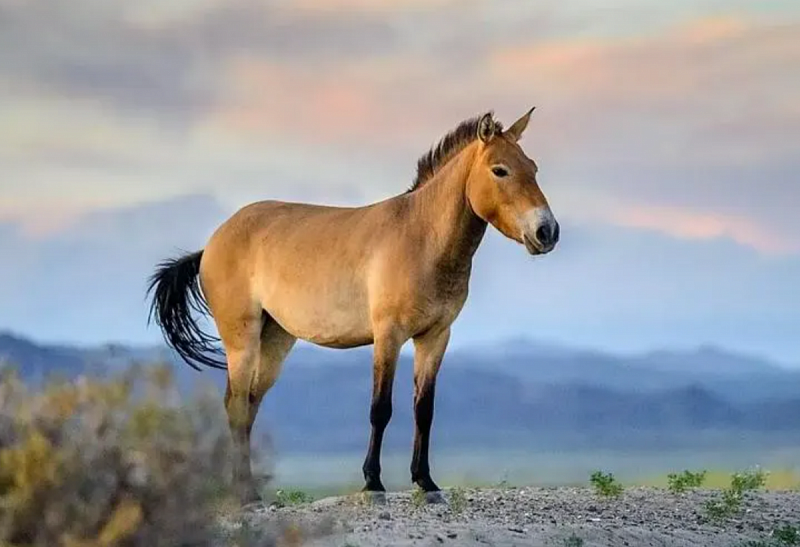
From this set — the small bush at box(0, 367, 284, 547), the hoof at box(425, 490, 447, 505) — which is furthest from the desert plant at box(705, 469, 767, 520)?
the small bush at box(0, 367, 284, 547)

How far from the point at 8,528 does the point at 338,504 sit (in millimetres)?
5247

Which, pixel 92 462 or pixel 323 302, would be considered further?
pixel 323 302

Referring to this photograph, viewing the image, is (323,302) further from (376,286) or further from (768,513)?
(768,513)

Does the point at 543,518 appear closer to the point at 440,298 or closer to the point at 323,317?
the point at 440,298

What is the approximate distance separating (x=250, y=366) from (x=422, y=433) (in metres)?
1.74

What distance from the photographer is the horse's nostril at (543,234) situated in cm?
1027

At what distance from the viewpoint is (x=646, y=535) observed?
10117 millimetres

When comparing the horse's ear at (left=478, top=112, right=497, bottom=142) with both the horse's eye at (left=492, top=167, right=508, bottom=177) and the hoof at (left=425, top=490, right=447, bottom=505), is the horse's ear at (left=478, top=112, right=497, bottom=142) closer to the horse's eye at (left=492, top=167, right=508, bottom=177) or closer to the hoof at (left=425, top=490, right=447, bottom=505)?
the horse's eye at (left=492, top=167, right=508, bottom=177)

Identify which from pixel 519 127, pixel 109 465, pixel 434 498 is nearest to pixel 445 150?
pixel 519 127

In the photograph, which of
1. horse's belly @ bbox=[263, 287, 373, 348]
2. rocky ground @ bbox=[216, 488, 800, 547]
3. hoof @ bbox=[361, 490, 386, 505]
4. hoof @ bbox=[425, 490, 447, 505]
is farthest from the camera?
horse's belly @ bbox=[263, 287, 373, 348]

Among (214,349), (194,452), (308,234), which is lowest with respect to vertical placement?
(194,452)

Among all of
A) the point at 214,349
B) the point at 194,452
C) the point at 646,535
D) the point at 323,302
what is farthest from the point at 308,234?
the point at 194,452

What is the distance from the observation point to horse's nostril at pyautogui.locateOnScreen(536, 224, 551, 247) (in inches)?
404

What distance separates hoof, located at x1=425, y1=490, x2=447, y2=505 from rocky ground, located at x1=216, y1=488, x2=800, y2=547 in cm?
6
